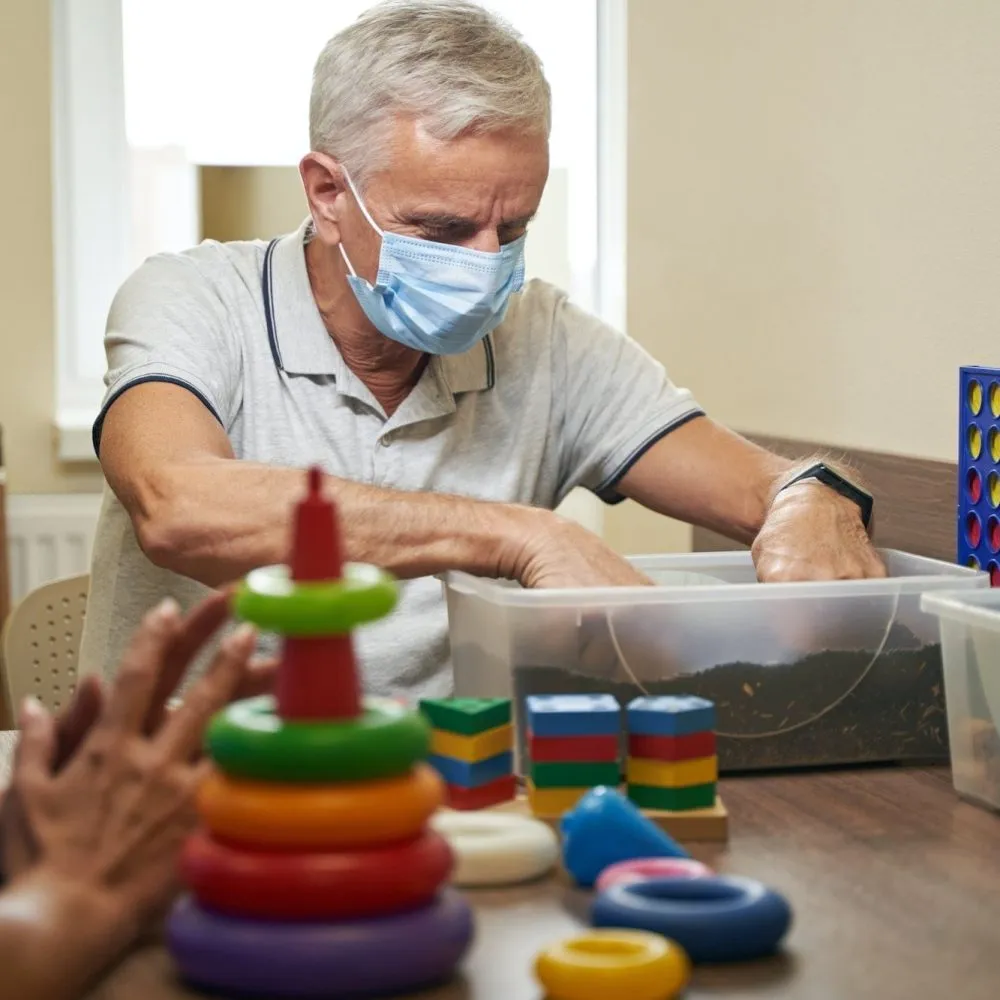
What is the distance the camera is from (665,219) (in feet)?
8.00

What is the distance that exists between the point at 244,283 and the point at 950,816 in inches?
38.1

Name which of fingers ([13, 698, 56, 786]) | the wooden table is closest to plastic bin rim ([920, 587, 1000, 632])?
the wooden table

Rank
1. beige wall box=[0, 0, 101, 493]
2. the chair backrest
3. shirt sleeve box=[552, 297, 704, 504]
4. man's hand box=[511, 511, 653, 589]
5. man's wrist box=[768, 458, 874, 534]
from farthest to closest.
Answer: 1. beige wall box=[0, 0, 101, 493]
2. the chair backrest
3. shirt sleeve box=[552, 297, 704, 504]
4. man's wrist box=[768, 458, 874, 534]
5. man's hand box=[511, 511, 653, 589]

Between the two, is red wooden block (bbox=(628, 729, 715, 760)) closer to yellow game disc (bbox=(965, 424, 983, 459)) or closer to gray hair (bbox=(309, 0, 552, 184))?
yellow game disc (bbox=(965, 424, 983, 459))

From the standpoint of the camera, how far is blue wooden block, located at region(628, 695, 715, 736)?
2.89 feet

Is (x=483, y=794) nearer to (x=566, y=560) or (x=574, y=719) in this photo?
(x=574, y=719)

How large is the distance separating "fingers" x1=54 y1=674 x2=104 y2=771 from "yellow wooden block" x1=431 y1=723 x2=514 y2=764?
0.24 m

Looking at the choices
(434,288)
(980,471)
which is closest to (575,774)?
(980,471)

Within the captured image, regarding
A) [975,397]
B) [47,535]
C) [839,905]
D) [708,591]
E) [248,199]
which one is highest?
[248,199]

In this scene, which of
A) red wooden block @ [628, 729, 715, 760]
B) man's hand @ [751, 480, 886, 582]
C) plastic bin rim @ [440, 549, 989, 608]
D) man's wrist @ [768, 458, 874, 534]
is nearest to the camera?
red wooden block @ [628, 729, 715, 760]

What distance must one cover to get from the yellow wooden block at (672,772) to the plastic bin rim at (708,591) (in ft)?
0.48

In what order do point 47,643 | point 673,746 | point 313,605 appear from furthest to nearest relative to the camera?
point 47,643 < point 673,746 < point 313,605

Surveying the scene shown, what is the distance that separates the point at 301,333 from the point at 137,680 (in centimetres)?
97

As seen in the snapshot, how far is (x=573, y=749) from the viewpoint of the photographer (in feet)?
2.93
